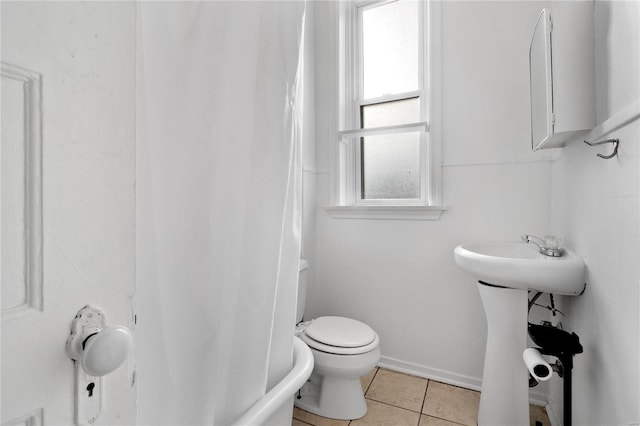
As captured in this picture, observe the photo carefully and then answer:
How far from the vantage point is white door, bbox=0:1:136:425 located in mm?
292

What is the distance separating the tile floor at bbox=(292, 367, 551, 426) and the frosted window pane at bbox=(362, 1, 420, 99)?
182 centimetres

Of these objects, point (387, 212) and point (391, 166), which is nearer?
point (387, 212)

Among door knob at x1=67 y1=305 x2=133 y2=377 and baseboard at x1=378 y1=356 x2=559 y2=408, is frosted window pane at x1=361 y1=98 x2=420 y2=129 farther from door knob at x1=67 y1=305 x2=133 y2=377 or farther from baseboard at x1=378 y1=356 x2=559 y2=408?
door knob at x1=67 y1=305 x2=133 y2=377

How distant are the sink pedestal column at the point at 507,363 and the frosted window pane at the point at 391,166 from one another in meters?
0.84

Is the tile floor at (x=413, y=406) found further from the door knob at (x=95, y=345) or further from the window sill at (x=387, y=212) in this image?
the door knob at (x=95, y=345)

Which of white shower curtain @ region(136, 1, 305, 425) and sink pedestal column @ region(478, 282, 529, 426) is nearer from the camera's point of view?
white shower curtain @ region(136, 1, 305, 425)

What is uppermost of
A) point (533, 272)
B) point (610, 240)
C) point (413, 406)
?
point (610, 240)

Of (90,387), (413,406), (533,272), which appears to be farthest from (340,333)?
(90,387)

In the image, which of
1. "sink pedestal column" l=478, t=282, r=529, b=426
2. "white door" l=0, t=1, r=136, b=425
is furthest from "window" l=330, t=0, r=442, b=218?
"white door" l=0, t=1, r=136, b=425

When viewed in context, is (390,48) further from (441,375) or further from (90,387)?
(90,387)

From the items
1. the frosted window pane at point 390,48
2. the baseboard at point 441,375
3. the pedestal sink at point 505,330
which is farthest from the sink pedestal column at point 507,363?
the frosted window pane at point 390,48

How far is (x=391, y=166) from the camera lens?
81.0 inches

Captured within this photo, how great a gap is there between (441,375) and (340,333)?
0.75m

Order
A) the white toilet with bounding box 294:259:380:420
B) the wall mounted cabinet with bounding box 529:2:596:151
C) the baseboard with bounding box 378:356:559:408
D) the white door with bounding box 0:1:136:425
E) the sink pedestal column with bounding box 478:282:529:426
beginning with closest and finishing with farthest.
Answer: the white door with bounding box 0:1:136:425 → the wall mounted cabinet with bounding box 529:2:596:151 → the sink pedestal column with bounding box 478:282:529:426 → the white toilet with bounding box 294:259:380:420 → the baseboard with bounding box 378:356:559:408
